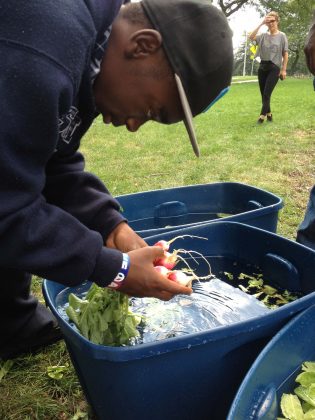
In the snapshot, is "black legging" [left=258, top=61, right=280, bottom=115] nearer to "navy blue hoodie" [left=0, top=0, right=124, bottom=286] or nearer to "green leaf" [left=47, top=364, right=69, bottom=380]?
"green leaf" [left=47, top=364, right=69, bottom=380]

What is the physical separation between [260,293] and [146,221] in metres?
0.83

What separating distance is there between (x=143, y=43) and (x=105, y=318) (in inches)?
31.3

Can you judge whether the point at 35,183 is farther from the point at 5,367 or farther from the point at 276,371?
the point at 5,367

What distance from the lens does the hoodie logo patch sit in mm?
1244

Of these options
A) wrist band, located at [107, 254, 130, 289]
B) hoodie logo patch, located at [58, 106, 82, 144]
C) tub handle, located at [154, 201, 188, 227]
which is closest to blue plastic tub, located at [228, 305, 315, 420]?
wrist band, located at [107, 254, 130, 289]

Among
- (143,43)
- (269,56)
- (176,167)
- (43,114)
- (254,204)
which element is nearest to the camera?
(43,114)

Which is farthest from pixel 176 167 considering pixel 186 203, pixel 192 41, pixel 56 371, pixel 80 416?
pixel 192 41

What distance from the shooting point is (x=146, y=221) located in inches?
97.3

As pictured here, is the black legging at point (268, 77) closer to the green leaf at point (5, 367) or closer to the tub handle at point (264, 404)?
the green leaf at point (5, 367)

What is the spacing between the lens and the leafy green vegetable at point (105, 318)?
1.43 m

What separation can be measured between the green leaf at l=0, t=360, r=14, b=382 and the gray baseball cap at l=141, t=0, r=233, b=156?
47.6 inches

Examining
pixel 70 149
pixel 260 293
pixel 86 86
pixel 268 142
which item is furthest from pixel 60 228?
pixel 268 142

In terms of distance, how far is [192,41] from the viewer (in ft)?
3.68

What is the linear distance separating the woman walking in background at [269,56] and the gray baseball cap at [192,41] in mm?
5979
